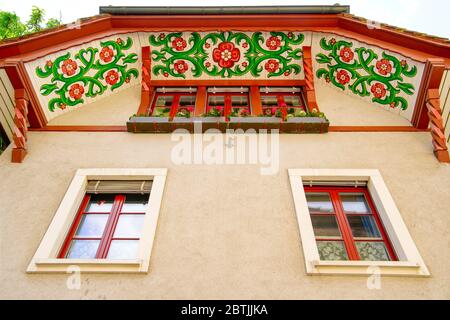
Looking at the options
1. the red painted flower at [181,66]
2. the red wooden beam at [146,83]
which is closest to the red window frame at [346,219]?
the red wooden beam at [146,83]

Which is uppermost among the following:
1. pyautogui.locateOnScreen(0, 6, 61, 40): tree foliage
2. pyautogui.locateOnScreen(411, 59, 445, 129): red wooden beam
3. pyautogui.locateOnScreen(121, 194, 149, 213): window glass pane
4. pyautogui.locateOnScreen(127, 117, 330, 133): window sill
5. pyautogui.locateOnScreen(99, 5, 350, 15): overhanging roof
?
pyautogui.locateOnScreen(0, 6, 61, 40): tree foliage

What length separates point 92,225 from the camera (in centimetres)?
492

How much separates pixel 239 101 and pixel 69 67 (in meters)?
3.19

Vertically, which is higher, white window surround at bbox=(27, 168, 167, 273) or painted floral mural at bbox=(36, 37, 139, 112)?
painted floral mural at bbox=(36, 37, 139, 112)

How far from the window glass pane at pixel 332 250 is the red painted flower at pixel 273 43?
4.52 metres

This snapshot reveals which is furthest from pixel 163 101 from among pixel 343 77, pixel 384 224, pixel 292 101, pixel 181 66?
pixel 384 224

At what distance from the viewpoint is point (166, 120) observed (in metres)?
6.45

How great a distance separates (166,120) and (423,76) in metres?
4.11

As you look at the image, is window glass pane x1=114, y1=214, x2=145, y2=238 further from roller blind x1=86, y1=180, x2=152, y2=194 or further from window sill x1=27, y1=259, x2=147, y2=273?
window sill x1=27, y1=259, x2=147, y2=273

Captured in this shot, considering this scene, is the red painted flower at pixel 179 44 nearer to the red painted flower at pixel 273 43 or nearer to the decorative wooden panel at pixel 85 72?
the decorative wooden panel at pixel 85 72

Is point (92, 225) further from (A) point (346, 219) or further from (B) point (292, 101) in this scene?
(B) point (292, 101)

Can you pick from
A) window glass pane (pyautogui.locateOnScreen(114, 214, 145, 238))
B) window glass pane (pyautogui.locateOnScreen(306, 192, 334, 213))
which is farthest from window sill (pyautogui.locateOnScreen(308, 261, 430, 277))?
window glass pane (pyautogui.locateOnScreen(114, 214, 145, 238))

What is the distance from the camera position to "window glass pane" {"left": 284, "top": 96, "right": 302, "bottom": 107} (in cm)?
774
